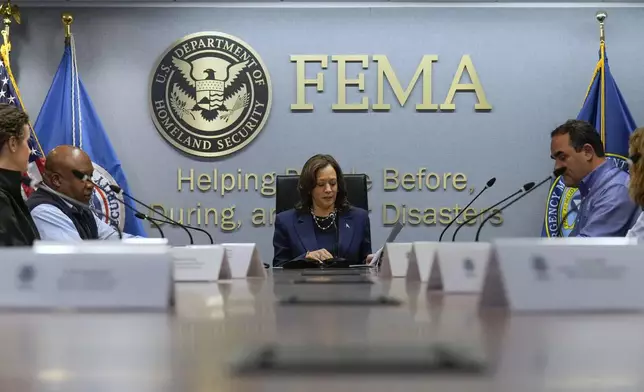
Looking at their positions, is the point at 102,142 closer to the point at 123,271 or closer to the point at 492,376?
the point at 123,271

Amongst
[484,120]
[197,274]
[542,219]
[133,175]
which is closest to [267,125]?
[133,175]

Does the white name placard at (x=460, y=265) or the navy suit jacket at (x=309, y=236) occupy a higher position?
the white name placard at (x=460, y=265)

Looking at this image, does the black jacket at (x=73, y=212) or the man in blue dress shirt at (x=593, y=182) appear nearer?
the black jacket at (x=73, y=212)

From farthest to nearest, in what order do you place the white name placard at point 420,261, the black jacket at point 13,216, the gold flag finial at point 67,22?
the gold flag finial at point 67,22 < the black jacket at point 13,216 < the white name placard at point 420,261

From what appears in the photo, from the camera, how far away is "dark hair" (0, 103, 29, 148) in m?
3.07

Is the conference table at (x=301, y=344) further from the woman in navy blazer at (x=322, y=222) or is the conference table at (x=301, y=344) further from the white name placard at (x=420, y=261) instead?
the woman in navy blazer at (x=322, y=222)

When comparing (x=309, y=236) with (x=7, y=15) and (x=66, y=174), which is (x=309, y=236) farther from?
(x=7, y=15)

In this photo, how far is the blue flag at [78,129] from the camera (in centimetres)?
488

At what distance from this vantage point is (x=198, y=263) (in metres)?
1.92

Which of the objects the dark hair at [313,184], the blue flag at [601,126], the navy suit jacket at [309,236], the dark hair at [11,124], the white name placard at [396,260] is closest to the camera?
the white name placard at [396,260]

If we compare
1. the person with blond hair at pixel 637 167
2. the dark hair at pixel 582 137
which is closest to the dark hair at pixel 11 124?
the person with blond hair at pixel 637 167

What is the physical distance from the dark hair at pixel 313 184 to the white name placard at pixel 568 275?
305cm

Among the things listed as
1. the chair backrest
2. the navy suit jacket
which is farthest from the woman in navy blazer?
the chair backrest

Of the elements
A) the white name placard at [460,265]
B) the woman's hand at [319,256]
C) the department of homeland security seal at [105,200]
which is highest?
the white name placard at [460,265]
